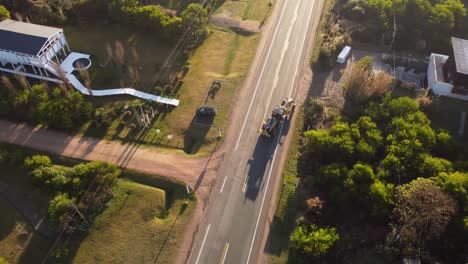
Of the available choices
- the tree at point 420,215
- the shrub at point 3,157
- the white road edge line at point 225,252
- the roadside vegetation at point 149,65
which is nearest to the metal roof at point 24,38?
the roadside vegetation at point 149,65

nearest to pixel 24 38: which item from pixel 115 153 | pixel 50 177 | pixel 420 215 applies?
pixel 115 153

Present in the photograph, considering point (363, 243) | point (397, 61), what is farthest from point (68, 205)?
point (397, 61)

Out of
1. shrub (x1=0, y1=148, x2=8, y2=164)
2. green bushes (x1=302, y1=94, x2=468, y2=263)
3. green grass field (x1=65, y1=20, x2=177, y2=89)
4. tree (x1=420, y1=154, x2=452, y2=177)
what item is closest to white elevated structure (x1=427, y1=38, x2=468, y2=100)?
green bushes (x1=302, y1=94, x2=468, y2=263)

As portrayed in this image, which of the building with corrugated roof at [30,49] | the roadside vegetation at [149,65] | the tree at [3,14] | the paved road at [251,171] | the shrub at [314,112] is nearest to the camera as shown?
the paved road at [251,171]

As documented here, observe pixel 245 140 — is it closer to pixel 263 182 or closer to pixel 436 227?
pixel 263 182

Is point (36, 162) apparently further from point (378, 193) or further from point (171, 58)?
point (378, 193)

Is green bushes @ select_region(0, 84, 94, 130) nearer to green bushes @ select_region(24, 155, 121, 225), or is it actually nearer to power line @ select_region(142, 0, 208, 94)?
Answer: green bushes @ select_region(24, 155, 121, 225)

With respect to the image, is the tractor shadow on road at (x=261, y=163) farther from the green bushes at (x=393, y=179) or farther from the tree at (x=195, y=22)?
the tree at (x=195, y=22)
